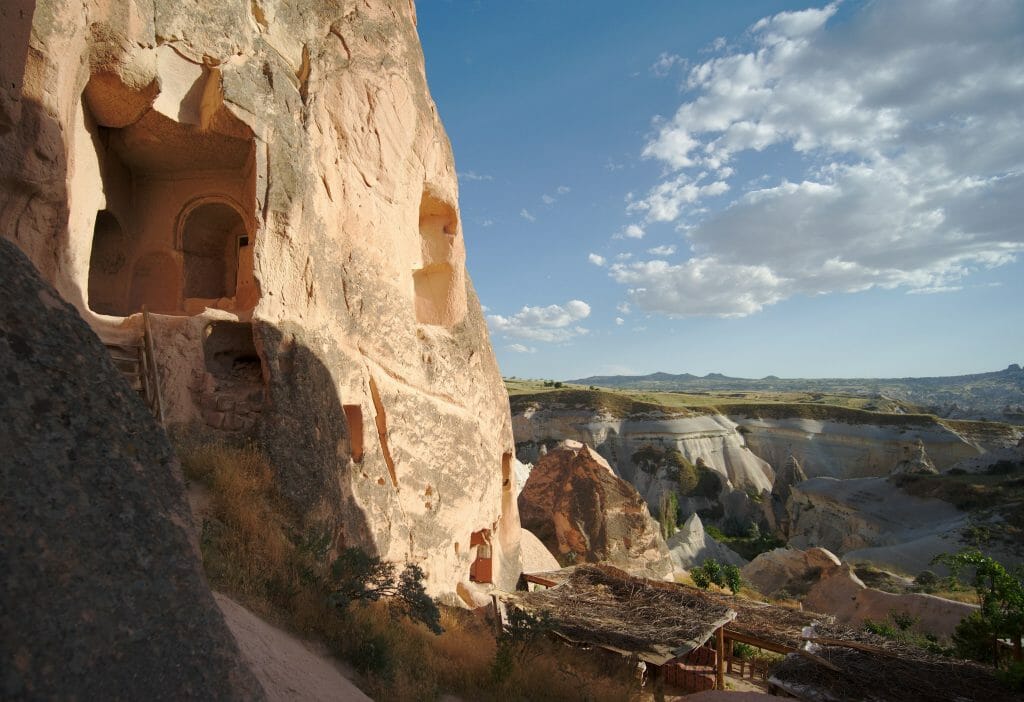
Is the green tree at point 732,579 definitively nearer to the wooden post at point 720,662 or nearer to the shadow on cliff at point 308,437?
the wooden post at point 720,662

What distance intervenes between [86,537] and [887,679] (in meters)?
10.2

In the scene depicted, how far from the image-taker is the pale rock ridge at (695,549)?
82.9 feet

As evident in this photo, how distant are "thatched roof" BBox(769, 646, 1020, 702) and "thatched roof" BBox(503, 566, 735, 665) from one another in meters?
1.56

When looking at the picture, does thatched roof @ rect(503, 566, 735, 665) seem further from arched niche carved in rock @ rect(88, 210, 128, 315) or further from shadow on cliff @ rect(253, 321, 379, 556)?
arched niche carved in rock @ rect(88, 210, 128, 315)

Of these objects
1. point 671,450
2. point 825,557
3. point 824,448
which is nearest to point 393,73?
point 825,557

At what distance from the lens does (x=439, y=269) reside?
489 inches

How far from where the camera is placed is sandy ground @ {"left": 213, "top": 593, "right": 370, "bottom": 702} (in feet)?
10.7

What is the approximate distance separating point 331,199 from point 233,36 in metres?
2.35

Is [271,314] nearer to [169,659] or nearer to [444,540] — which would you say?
[444,540]

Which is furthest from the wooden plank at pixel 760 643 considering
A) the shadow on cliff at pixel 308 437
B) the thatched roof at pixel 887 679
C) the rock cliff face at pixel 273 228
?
the shadow on cliff at pixel 308 437

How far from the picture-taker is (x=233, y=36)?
7.56 meters

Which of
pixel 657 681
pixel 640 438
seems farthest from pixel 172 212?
pixel 640 438

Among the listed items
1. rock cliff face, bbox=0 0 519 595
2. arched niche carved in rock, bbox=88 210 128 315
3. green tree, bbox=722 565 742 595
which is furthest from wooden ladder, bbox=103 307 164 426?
green tree, bbox=722 565 742 595

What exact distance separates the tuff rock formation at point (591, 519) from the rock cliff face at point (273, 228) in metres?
7.91
